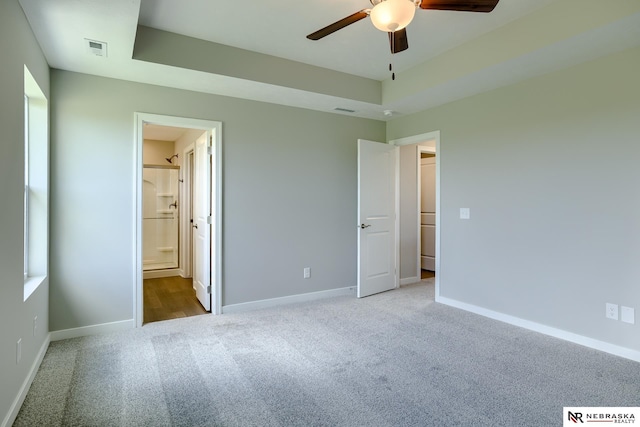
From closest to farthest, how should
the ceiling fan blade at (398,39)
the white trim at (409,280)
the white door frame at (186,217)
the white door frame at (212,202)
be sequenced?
1. the ceiling fan blade at (398,39)
2. the white door frame at (212,202)
3. the white trim at (409,280)
4. the white door frame at (186,217)

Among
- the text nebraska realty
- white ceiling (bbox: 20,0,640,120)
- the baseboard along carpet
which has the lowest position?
the text nebraska realty

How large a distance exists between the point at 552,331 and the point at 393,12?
302 cm

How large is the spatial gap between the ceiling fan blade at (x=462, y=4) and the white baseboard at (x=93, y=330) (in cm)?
355

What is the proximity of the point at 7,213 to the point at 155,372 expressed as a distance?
138 centimetres

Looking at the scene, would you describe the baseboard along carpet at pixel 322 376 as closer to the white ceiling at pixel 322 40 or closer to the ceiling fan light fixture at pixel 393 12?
the ceiling fan light fixture at pixel 393 12

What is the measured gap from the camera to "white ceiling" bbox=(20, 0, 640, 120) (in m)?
2.31

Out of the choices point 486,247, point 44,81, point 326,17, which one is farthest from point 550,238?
point 44,81

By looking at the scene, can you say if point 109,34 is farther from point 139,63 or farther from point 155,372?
point 155,372

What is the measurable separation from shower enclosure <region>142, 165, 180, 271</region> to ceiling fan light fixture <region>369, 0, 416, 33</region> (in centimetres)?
500

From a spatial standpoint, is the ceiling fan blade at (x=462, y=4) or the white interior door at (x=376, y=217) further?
the white interior door at (x=376, y=217)

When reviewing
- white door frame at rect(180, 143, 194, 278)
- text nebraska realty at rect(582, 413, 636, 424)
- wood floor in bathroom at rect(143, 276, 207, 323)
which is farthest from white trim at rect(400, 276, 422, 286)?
white door frame at rect(180, 143, 194, 278)

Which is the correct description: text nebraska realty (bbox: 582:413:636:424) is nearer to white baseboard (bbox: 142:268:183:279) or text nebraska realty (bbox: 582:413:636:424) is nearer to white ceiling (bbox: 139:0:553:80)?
white ceiling (bbox: 139:0:553:80)

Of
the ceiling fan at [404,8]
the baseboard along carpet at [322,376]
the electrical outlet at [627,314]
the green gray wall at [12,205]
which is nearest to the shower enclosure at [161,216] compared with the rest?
the baseboard along carpet at [322,376]

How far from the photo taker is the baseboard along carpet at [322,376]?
6.47 feet
